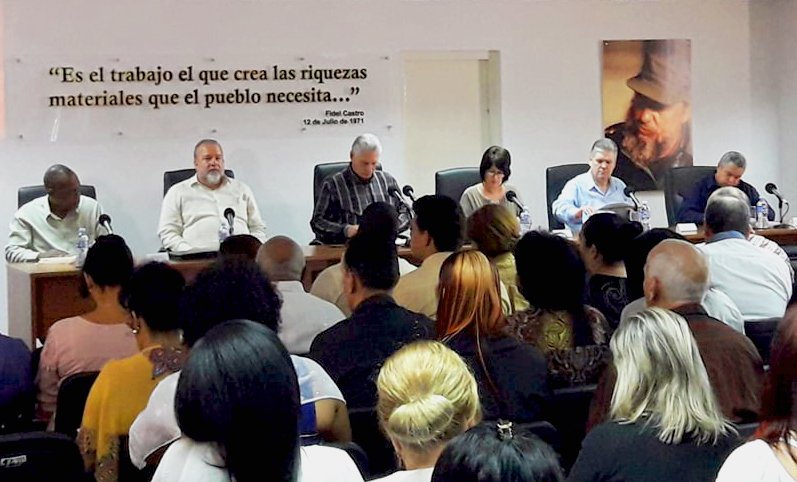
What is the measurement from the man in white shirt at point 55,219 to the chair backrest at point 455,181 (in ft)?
7.48

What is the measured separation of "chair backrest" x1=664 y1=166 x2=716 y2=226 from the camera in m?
7.23

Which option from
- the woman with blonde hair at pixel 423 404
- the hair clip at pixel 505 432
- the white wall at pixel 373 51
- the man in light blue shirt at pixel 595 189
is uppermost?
the white wall at pixel 373 51

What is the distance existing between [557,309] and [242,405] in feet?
6.16

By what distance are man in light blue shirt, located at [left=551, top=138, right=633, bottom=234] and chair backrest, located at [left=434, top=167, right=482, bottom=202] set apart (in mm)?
608

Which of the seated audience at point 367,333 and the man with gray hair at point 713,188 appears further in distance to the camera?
the man with gray hair at point 713,188

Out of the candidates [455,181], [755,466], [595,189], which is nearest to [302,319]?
[755,466]

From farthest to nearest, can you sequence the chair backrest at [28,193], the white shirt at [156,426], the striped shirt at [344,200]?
1. the chair backrest at [28,193]
2. the striped shirt at [344,200]
3. the white shirt at [156,426]

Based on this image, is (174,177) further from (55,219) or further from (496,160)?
(496,160)

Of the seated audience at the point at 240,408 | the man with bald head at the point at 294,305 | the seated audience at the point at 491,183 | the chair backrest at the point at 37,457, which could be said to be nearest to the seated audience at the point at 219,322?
the chair backrest at the point at 37,457

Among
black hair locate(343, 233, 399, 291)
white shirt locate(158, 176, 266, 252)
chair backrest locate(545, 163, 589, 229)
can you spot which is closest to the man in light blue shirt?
chair backrest locate(545, 163, 589, 229)

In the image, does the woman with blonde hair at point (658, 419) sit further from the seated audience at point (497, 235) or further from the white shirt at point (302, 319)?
the seated audience at point (497, 235)

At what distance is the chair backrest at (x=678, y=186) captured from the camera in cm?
723

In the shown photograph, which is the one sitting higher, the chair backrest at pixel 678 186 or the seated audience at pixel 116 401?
the chair backrest at pixel 678 186

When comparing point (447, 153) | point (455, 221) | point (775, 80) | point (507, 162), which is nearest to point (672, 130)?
point (775, 80)
